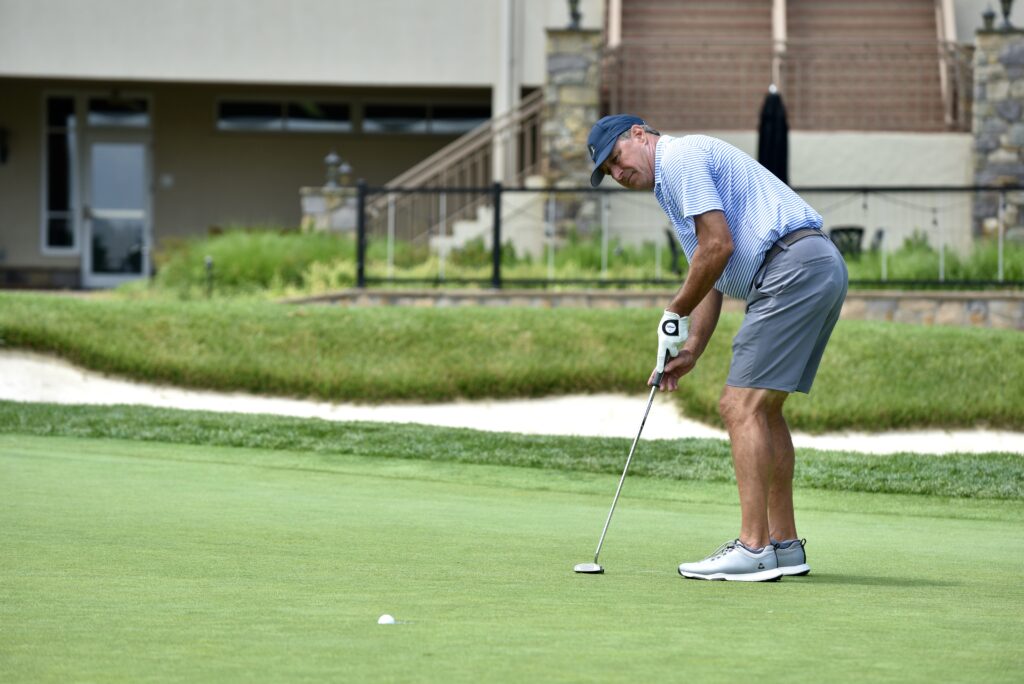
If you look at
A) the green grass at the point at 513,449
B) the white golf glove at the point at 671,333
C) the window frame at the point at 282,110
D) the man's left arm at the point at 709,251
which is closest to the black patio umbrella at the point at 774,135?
the green grass at the point at 513,449

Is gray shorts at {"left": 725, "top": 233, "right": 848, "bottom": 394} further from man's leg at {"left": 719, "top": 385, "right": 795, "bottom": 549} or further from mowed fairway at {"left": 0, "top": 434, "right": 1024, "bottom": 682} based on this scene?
mowed fairway at {"left": 0, "top": 434, "right": 1024, "bottom": 682}

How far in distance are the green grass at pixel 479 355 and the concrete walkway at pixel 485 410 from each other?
105 millimetres

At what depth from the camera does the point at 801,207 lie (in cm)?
545

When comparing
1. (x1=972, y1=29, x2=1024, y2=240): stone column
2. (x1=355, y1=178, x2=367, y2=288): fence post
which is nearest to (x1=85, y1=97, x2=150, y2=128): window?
(x1=355, y1=178, x2=367, y2=288): fence post

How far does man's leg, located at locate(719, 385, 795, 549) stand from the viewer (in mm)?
5297

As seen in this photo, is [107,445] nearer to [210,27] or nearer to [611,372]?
[611,372]

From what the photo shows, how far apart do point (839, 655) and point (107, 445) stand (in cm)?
745

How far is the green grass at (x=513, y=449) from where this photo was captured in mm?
9391

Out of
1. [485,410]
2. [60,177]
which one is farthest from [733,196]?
[60,177]

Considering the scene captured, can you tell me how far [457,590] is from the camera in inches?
176

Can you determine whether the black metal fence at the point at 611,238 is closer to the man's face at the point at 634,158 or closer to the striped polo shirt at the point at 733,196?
the striped polo shirt at the point at 733,196

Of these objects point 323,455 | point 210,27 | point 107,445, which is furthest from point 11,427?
point 210,27

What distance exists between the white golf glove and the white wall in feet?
54.6

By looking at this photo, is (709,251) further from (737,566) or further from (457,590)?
(457,590)
